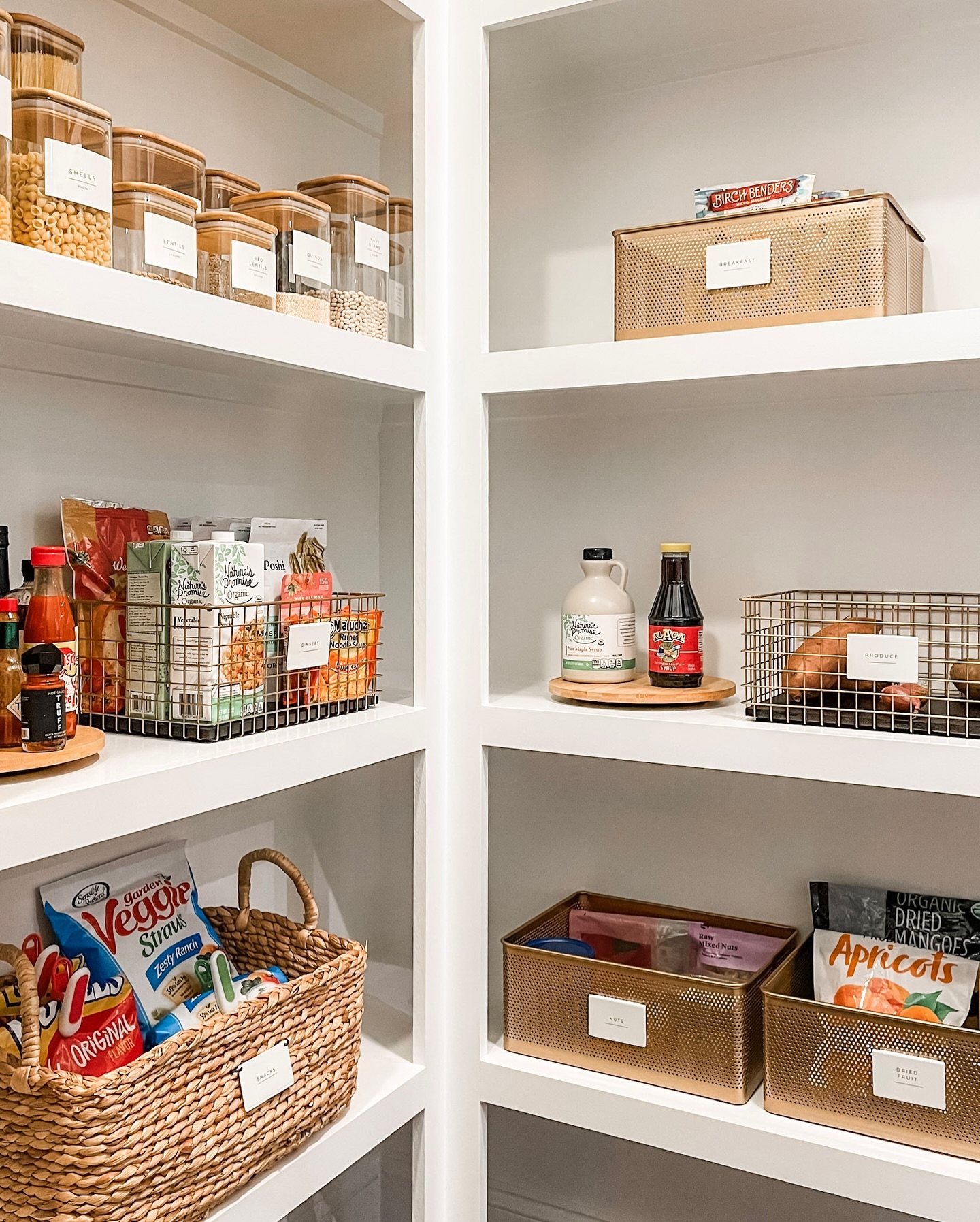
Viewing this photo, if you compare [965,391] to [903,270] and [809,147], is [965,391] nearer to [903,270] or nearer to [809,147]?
[903,270]

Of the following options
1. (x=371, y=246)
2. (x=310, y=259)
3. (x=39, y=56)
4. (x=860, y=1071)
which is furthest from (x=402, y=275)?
(x=860, y=1071)

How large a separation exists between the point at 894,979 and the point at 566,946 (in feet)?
1.37

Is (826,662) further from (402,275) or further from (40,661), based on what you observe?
(40,661)

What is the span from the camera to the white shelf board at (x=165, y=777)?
90cm

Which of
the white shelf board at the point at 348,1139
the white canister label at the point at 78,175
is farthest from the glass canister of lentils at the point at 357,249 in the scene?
the white shelf board at the point at 348,1139

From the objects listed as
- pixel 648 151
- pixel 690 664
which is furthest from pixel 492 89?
pixel 690 664

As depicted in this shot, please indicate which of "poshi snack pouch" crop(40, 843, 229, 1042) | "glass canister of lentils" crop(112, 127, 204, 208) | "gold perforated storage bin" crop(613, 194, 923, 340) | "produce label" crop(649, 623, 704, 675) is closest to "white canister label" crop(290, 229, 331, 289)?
"glass canister of lentils" crop(112, 127, 204, 208)

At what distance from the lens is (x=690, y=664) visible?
1430mm

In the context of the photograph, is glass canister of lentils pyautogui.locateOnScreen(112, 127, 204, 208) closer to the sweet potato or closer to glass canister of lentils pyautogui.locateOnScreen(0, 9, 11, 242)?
glass canister of lentils pyautogui.locateOnScreen(0, 9, 11, 242)

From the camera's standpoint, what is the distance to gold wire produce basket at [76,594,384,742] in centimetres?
114

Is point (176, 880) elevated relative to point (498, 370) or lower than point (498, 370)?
lower

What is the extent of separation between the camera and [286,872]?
1.31 meters

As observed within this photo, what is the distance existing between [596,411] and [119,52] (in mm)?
785

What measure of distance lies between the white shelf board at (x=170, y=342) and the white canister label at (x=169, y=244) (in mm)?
37
